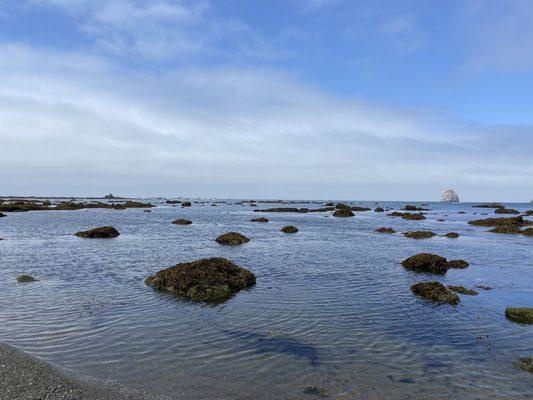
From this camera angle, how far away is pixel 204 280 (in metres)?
19.0

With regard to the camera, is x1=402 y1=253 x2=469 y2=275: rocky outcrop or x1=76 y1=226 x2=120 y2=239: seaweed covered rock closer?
x1=402 y1=253 x2=469 y2=275: rocky outcrop

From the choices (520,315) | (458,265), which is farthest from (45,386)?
(458,265)

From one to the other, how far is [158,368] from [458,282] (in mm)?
18232

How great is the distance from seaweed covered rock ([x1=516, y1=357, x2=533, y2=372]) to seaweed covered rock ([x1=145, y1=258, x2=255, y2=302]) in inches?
439

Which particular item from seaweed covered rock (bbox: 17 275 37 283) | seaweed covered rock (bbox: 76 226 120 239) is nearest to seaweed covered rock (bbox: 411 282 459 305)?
seaweed covered rock (bbox: 17 275 37 283)

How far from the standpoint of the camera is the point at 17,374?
9250 mm

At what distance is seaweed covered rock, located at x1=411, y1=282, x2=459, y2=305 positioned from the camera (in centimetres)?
1761

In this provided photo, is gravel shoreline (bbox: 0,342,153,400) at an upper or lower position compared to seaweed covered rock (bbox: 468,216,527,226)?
lower

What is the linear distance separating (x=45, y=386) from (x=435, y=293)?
1586cm

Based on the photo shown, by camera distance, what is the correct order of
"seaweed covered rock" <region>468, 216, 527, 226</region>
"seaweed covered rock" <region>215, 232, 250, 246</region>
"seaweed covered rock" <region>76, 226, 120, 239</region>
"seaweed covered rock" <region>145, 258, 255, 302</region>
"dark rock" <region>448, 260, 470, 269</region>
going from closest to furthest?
1. "seaweed covered rock" <region>145, 258, 255, 302</region>
2. "dark rock" <region>448, 260, 470, 269</region>
3. "seaweed covered rock" <region>215, 232, 250, 246</region>
4. "seaweed covered rock" <region>76, 226, 120, 239</region>
5. "seaweed covered rock" <region>468, 216, 527, 226</region>

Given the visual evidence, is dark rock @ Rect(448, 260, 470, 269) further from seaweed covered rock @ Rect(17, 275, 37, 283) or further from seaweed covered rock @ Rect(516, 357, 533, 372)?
seaweed covered rock @ Rect(17, 275, 37, 283)

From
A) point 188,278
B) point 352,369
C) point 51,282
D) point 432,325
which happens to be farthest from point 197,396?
point 51,282

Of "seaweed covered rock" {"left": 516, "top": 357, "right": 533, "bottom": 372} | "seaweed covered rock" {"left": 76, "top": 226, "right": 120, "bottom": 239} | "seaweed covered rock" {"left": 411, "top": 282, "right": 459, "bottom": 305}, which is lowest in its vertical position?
"seaweed covered rock" {"left": 516, "top": 357, "right": 533, "bottom": 372}

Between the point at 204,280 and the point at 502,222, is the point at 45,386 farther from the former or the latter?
the point at 502,222
